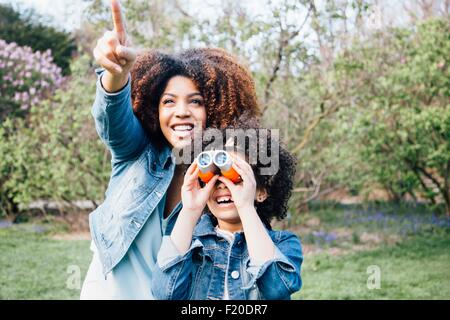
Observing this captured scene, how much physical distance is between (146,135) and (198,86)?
0.73 ft

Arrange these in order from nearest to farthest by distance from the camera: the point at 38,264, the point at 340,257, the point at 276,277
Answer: the point at 276,277 → the point at 38,264 → the point at 340,257

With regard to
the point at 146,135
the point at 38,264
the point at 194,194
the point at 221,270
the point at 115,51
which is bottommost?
the point at 38,264

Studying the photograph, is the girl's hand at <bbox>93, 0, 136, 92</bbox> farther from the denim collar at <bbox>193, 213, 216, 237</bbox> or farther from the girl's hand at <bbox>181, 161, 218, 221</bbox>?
the denim collar at <bbox>193, 213, 216, 237</bbox>

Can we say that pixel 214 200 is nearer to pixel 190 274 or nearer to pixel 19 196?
pixel 190 274

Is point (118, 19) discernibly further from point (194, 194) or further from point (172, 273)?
point (172, 273)

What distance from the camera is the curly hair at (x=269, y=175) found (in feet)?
5.25

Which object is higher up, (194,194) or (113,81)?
(113,81)

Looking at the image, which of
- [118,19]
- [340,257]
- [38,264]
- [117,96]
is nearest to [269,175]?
[117,96]

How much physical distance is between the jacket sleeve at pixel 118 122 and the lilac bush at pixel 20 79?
7622mm

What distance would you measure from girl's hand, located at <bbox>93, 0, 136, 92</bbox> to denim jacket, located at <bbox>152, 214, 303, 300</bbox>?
0.45 meters

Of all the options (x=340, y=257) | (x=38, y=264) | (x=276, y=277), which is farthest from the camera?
(x=340, y=257)

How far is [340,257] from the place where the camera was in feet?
20.4

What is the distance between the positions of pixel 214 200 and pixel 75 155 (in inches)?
236

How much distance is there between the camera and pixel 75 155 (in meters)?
7.18
